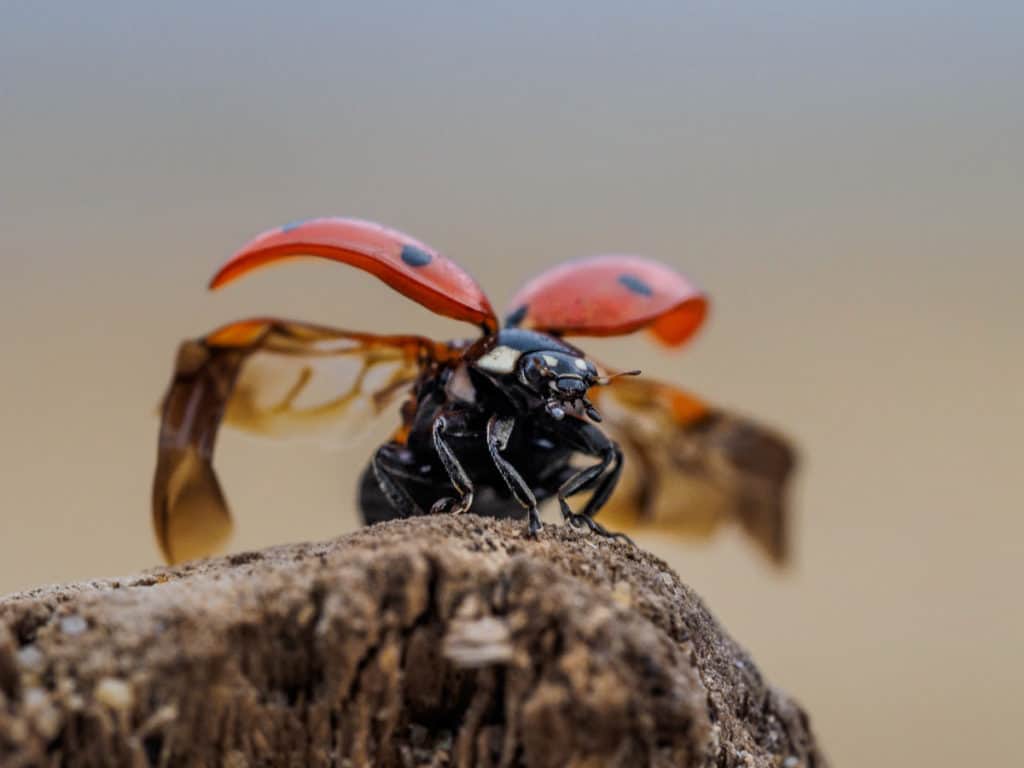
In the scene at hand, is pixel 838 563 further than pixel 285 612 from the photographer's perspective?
Yes

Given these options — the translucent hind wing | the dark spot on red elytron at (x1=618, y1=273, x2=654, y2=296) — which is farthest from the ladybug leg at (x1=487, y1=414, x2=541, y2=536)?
the translucent hind wing

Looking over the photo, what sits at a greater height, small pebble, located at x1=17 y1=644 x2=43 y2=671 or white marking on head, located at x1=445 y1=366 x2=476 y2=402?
white marking on head, located at x1=445 y1=366 x2=476 y2=402

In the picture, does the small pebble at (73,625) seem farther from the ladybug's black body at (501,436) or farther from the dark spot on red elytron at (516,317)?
the dark spot on red elytron at (516,317)

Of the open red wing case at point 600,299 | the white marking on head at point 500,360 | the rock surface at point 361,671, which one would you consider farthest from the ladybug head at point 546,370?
the rock surface at point 361,671

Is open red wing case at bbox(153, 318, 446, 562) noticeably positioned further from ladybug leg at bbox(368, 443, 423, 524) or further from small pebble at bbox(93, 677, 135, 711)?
small pebble at bbox(93, 677, 135, 711)

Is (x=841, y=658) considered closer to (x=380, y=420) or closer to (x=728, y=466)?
(x=728, y=466)

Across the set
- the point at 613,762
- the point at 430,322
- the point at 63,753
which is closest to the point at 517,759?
the point at 613,762

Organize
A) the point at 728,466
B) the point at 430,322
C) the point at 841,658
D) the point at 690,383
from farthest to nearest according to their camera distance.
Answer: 1. the point at 690,383
2. the point at 841,658
3. the point at 728,466
4. the point at 430,322
